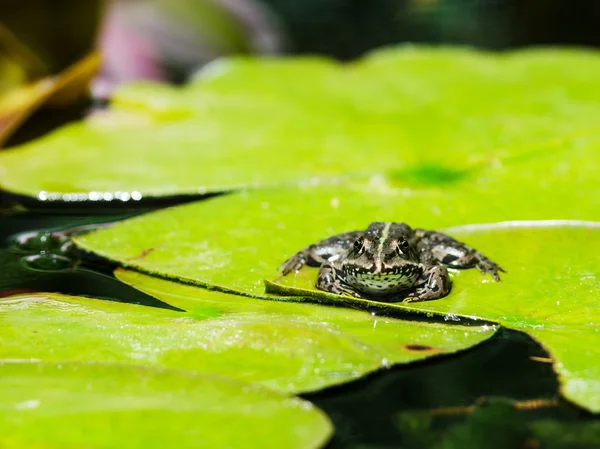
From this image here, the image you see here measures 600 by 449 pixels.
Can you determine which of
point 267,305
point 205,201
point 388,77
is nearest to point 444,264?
point 267,305

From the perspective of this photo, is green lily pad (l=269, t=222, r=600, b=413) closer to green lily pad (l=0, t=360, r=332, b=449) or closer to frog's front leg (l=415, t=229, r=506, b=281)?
frog's front leg (l=415, t=229, r=506, b=281)

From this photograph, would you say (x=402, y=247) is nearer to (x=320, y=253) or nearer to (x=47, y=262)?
(x=320, y=253)

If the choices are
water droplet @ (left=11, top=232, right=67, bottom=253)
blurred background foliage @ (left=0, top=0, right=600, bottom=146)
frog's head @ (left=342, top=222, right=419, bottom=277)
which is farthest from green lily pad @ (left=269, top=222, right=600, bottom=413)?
blurred background foliage @ (left=0, top=0, right=600, bottom=146)

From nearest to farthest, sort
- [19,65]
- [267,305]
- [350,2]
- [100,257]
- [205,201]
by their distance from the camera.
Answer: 1. [267,305]
2. [100,257]
3. [205,201]
4. [19,65]
5. [350,2]

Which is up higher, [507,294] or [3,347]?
[507,294]

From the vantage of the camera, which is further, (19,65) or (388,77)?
(388,77)

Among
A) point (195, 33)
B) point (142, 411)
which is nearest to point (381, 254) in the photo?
point (142, 411)

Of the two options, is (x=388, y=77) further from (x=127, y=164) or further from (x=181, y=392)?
(x=181, y=392)

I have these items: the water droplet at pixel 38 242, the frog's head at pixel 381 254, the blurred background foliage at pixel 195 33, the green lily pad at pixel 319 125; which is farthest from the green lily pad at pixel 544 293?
the blurred background foliage at pixel 195 33

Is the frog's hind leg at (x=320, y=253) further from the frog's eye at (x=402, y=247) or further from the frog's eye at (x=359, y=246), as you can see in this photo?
the frog's eye at (x=402, y=247)

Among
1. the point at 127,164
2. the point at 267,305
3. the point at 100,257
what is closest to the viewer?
the point at 267,305
